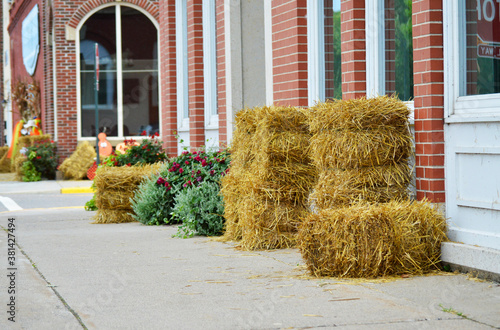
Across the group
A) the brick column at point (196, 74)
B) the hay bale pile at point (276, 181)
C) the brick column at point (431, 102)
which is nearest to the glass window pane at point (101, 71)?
the brick column at point (196, 74)

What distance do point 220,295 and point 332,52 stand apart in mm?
4195

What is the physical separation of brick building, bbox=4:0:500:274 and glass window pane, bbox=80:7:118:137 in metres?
9.79

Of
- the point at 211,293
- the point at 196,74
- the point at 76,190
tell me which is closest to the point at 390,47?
the point at 211,293

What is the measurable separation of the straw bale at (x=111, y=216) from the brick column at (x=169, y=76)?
2.85 meters

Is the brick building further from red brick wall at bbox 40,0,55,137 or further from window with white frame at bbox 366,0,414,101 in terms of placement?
red brick wall at bbox 40,0,55,137

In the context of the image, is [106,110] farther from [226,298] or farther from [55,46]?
[226,298]

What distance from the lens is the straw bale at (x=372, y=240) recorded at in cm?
618

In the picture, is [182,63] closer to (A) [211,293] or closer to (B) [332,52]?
(B) [332,52]

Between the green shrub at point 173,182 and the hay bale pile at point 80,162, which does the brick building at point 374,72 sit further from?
the hay bale pile at point 80,162

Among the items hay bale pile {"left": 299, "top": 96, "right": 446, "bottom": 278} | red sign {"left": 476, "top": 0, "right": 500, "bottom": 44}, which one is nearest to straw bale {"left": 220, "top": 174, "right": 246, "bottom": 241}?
hay bale pile {"left": 299, "top": 96, "right": 446, "bottom": 278}

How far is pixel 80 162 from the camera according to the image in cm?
2291

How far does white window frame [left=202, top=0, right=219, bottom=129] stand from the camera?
41.3 feet

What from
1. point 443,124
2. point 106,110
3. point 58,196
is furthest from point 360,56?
point 106,110

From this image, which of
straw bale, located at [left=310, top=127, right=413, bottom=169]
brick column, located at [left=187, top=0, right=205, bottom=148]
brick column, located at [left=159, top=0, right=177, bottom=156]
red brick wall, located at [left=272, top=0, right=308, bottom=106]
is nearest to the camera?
straw bale, located at [left=310, top=127, right=413, bottom=169]
